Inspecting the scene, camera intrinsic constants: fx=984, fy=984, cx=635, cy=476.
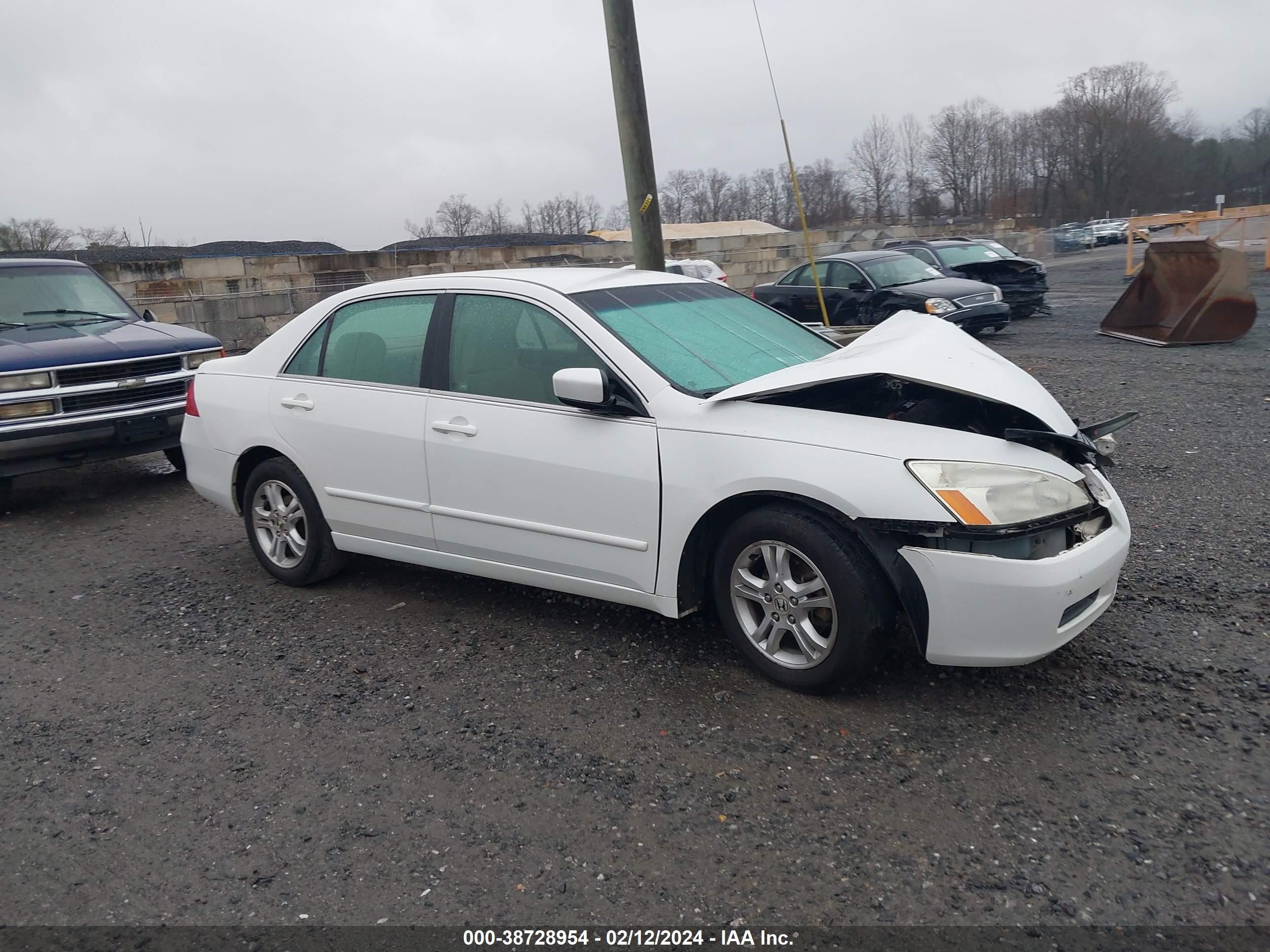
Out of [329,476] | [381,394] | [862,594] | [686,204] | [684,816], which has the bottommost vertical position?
[684,816]

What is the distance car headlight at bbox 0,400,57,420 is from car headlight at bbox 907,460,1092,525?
21.9ft

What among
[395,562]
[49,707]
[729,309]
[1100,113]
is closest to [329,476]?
[395,562]

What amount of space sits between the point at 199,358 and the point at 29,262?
1.92 m

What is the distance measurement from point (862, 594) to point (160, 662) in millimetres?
3209

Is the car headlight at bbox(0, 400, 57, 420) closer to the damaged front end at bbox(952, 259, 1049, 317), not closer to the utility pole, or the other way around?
the utility pole

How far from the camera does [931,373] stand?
3.85 metres

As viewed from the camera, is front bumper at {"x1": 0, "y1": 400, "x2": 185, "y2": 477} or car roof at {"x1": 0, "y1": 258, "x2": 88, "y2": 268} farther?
car roof at {"x1": 0, "y1": 258, "x2": 88, "y2": 268}

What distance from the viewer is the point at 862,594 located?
11.5ft

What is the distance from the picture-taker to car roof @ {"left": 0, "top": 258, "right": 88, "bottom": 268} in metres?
8.59

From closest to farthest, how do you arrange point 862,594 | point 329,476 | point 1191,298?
1. point 862,594
2. point 329,476
3. point 1191,298

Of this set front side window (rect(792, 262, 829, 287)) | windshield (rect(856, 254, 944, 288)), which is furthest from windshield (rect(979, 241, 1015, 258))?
front side window (rect(792, 262, 829, 287))

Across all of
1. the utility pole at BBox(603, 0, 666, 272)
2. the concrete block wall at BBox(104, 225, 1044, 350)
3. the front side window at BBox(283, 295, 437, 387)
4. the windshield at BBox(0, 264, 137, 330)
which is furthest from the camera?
the concrete block wall at BBox(104, 225, 1044, 350)

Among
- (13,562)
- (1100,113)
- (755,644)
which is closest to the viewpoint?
(755,644)

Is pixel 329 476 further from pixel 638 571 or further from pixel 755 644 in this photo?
pixel 755 644
